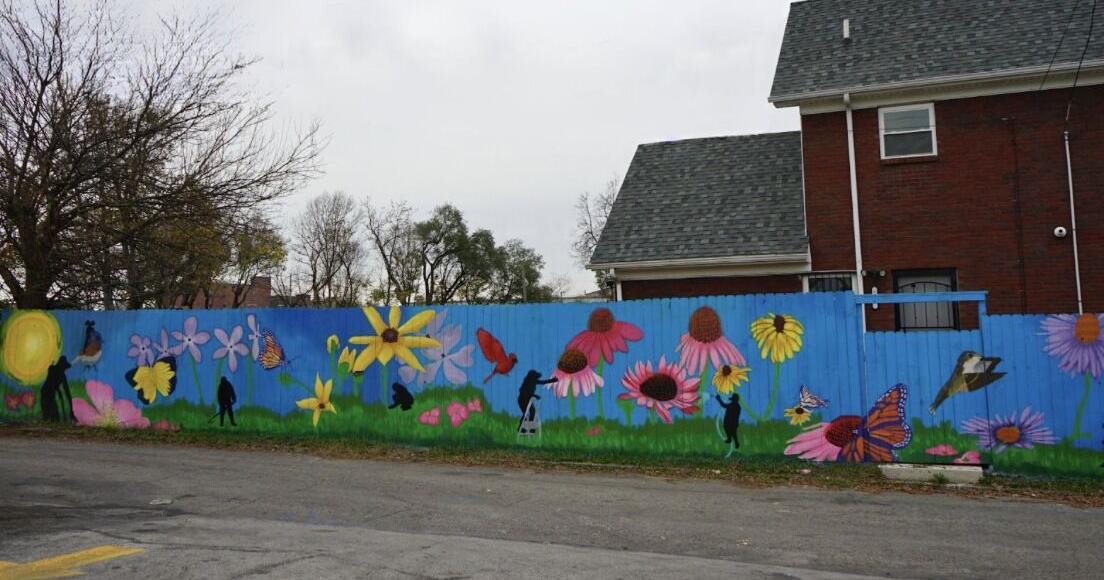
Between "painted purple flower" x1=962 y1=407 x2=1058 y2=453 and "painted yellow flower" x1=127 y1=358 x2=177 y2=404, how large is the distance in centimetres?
1146

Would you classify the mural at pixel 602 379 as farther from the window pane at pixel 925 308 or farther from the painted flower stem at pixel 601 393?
the window pane at pixel 925 308

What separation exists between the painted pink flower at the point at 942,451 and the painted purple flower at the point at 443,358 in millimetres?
5910

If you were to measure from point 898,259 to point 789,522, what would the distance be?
8.49 metres

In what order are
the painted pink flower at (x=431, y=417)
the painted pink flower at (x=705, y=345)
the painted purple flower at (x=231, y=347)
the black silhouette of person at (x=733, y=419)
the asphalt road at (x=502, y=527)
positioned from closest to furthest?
1. the asphalt road at (x=502, y=527)
2. the black silhouette of person at (x=733, y=419)
3. the painted pink flower at (x=705, y=345)
4. the painted pink flower at (x=431, y=417)
5. the painted purple flower at (x=231, y=347)

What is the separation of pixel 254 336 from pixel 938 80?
12.4m

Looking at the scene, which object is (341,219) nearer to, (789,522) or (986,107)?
(986,107)

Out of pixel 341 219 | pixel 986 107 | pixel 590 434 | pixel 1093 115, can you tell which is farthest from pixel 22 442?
pixel 341 219

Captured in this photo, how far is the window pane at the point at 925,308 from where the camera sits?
1311 cm

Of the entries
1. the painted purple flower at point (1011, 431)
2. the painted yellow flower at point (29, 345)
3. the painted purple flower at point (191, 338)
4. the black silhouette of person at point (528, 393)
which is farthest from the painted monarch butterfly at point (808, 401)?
the painted yellow flower at point (29, 345)

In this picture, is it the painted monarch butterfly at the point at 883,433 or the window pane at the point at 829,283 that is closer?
the painted monarch butterfly at the point at 883,433

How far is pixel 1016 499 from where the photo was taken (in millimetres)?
7750

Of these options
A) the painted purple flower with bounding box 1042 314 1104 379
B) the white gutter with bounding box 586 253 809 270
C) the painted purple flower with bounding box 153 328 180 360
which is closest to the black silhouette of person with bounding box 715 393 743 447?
the painted purple flower with bounding box 1042 314 1104 379

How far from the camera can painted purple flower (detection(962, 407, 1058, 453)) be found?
851cm

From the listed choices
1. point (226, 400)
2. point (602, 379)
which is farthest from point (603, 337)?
point (226, 400)
